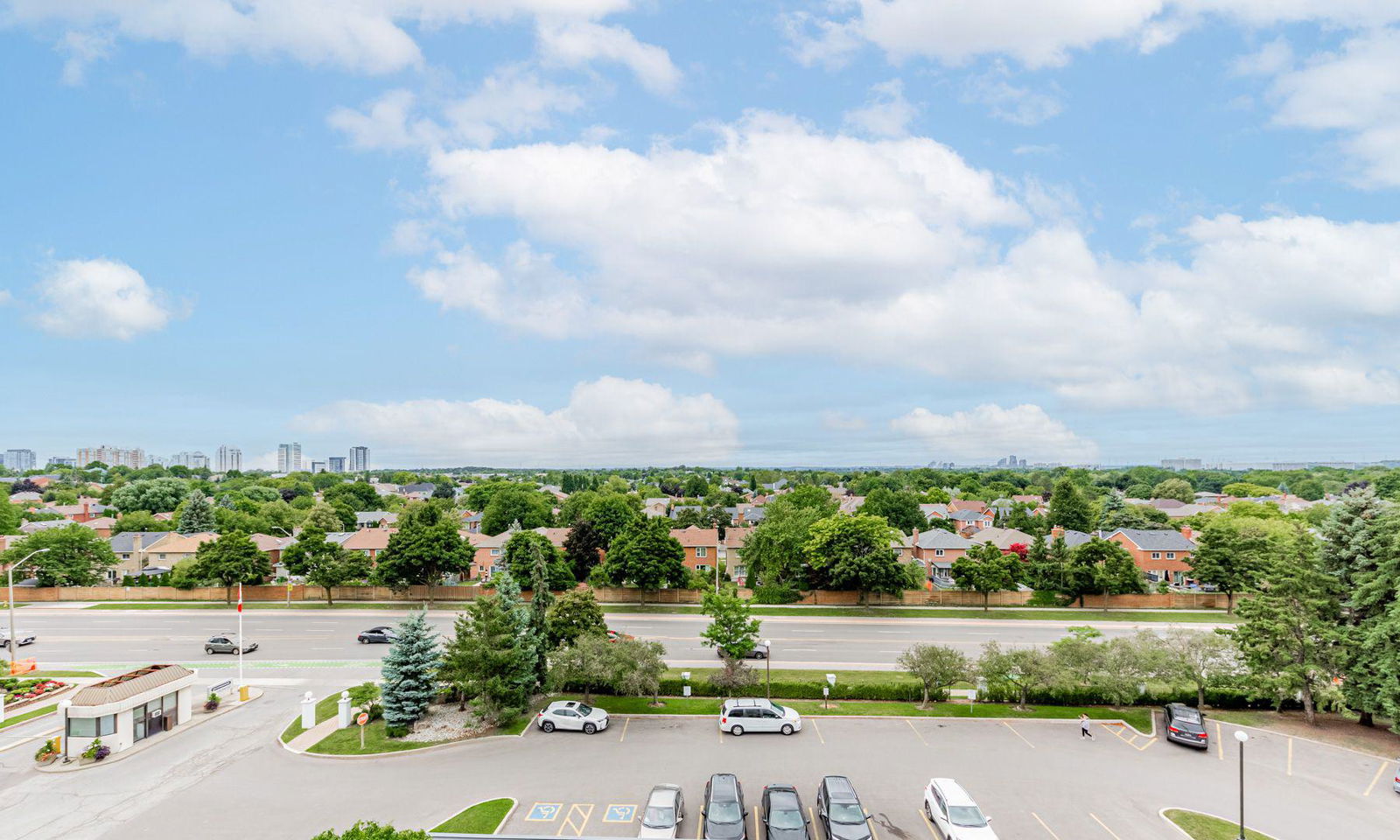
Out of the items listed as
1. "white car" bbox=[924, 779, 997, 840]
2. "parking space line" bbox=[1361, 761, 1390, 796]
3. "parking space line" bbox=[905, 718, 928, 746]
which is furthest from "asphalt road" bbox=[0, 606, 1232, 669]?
"white car" bbox=[924, 779, 997, 840]

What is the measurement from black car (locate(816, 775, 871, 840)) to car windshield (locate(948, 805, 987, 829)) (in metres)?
2.42

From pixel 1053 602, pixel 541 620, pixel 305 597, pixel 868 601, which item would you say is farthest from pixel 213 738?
pixel 1053 602

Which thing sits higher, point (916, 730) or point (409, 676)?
point (409, 676)

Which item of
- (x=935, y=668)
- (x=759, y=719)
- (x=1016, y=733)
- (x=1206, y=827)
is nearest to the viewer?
(x=1206, y=827)

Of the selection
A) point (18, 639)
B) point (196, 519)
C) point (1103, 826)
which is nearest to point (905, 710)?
point (1103, 826)

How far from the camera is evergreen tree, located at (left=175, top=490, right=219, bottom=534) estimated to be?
8144cm

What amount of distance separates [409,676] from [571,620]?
24.7 ft

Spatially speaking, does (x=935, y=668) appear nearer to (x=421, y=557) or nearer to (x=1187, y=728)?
(x=1187, y=728)

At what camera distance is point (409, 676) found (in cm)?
2703

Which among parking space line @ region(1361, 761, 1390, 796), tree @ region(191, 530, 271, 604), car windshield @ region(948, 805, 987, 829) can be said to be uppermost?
tree @ region(191, 530, 271, 604)

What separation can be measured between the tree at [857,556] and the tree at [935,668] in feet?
67.2

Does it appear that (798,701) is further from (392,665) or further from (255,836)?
(255,836)

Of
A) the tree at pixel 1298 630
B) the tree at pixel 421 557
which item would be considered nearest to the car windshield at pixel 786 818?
the tree at pixel 1298 630

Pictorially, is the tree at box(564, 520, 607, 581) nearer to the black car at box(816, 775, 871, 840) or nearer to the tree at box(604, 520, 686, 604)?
the tree at box(604, 520, 686, 604)
